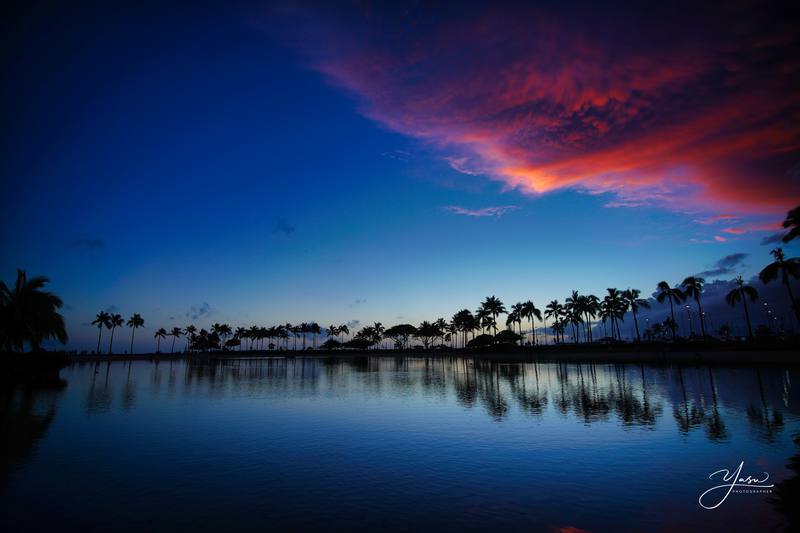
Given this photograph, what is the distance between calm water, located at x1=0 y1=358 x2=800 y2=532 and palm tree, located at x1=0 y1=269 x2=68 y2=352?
20773 mm

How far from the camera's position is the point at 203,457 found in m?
17.5

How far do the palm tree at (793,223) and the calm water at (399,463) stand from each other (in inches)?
741

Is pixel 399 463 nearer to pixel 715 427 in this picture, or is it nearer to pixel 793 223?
pixel 715 427

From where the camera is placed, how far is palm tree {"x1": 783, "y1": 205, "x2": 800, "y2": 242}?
41.1m

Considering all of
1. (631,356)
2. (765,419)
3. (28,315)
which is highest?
(28,315)

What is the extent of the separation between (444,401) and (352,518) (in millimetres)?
23936

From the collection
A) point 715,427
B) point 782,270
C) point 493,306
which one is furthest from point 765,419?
point 493,306

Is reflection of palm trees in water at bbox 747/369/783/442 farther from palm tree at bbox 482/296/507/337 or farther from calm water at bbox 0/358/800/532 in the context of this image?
palm tree at bbox 482/296/507/337

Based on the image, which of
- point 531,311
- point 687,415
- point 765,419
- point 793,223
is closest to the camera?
point 765,419

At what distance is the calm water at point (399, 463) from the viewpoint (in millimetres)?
11172

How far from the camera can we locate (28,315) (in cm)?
4734

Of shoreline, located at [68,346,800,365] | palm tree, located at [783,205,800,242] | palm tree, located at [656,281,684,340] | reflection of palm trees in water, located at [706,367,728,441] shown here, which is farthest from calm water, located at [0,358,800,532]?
palm tree, located at [656,281,684,340]

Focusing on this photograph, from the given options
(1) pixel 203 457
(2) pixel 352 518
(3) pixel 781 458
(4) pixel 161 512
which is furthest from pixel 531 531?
(1) pixel 203 457

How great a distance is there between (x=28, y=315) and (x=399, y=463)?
52183 millimetres
